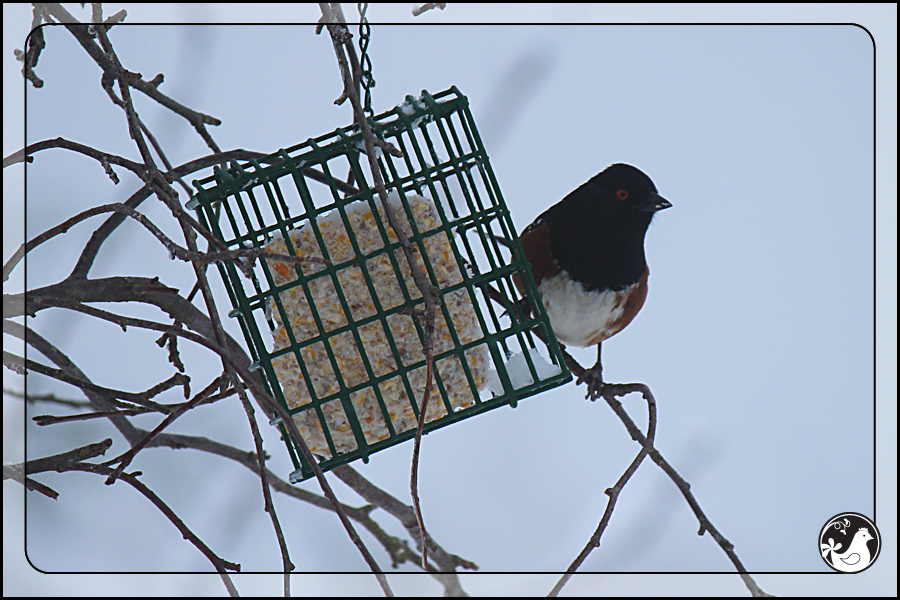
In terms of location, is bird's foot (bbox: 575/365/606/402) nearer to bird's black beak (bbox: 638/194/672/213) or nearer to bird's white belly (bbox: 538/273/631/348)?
bird's white belly (bbox: 538/273/631/348)

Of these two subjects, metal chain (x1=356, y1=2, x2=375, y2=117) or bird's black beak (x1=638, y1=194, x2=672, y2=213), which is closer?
metal chain (x1=356, y1=2, x2=375, y2=117)

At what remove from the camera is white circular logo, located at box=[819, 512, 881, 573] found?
201 centimetres

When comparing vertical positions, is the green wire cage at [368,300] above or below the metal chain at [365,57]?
below

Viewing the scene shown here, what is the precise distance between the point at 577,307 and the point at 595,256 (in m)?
0.17

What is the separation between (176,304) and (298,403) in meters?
0.34

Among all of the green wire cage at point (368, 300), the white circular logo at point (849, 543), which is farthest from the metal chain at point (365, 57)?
the white circular logo at point (849, 543)

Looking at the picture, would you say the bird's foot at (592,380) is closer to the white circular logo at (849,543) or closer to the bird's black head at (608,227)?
the bird's black head at (608,227)

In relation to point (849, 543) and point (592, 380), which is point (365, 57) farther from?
point (849, 543)

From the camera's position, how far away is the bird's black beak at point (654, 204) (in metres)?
2.17

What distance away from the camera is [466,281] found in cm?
153

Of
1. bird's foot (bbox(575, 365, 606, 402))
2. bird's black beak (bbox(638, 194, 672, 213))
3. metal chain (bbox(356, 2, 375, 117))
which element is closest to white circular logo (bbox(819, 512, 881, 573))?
bird's foot (bbox(575, 365, 606, 402))

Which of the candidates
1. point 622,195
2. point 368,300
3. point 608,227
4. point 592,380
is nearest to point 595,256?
point 608,227

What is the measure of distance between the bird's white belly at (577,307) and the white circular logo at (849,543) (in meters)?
0.84

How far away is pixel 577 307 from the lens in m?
2.15
